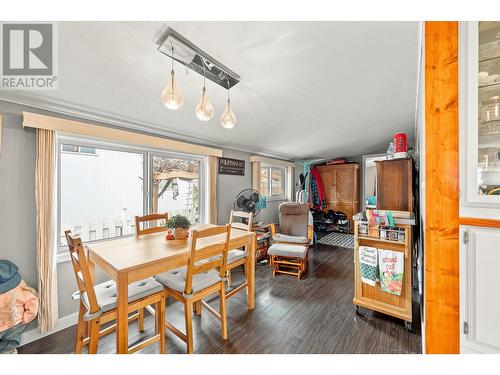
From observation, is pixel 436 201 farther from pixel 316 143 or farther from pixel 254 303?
pixel 316 143

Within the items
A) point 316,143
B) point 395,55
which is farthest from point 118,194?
point 316,143

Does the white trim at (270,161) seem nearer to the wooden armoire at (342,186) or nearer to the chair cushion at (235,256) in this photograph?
the wooden armoire at (342,186)

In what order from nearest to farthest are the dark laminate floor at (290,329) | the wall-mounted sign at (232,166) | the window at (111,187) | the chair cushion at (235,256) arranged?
the dark laminate floor at (290,329) < the window at (111,187) < the chair cushion at (235,256) < the wall-mounted sign at (232,166)

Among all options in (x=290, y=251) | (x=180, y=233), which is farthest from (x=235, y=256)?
(x=290, y=251)

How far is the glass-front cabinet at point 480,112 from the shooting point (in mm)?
1014

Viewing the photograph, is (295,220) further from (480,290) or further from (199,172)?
(480,290)

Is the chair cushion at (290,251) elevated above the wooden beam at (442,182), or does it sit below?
below

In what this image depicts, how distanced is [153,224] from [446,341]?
280cm

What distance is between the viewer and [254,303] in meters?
2.20

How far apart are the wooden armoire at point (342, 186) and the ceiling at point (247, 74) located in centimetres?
256

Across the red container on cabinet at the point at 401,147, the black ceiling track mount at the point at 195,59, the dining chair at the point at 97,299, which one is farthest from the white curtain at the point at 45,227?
the red container on cabinet at the point at 401,147

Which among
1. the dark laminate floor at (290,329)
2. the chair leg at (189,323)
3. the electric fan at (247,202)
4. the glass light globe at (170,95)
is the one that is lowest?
the dark laminate floor at (290,329)

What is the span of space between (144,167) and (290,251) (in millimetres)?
2318

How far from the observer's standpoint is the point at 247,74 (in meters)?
1.81
